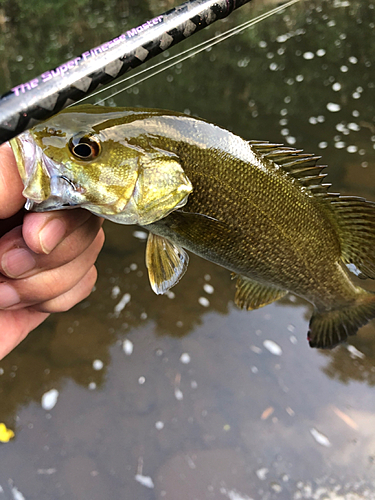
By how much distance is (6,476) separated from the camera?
2363mm

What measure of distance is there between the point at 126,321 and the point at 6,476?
131cm

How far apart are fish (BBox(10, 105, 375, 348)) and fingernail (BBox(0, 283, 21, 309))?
505 millimetres

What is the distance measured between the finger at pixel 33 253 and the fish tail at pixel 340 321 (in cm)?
112

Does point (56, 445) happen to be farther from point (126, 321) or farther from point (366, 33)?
point (366, 33)

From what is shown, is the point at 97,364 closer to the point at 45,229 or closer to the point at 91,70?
the point at 45,229

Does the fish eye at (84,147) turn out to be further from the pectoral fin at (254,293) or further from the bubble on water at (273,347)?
the bubble on water at (273,347)

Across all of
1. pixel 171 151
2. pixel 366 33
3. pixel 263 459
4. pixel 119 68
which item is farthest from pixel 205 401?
pixel 366 33

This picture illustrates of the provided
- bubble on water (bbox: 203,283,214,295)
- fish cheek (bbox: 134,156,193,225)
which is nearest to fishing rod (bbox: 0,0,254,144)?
fish cheek (bbox: 134,156,193,225)

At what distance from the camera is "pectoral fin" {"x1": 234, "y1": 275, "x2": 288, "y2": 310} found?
1.75 metres

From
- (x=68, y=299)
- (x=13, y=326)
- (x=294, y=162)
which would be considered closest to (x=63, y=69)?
(x=294, y=162)

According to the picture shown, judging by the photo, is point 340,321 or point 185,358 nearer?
point 340,321

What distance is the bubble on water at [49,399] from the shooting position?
2.67m

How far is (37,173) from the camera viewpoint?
→ 110 centimetres

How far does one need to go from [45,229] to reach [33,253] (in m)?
0.20
